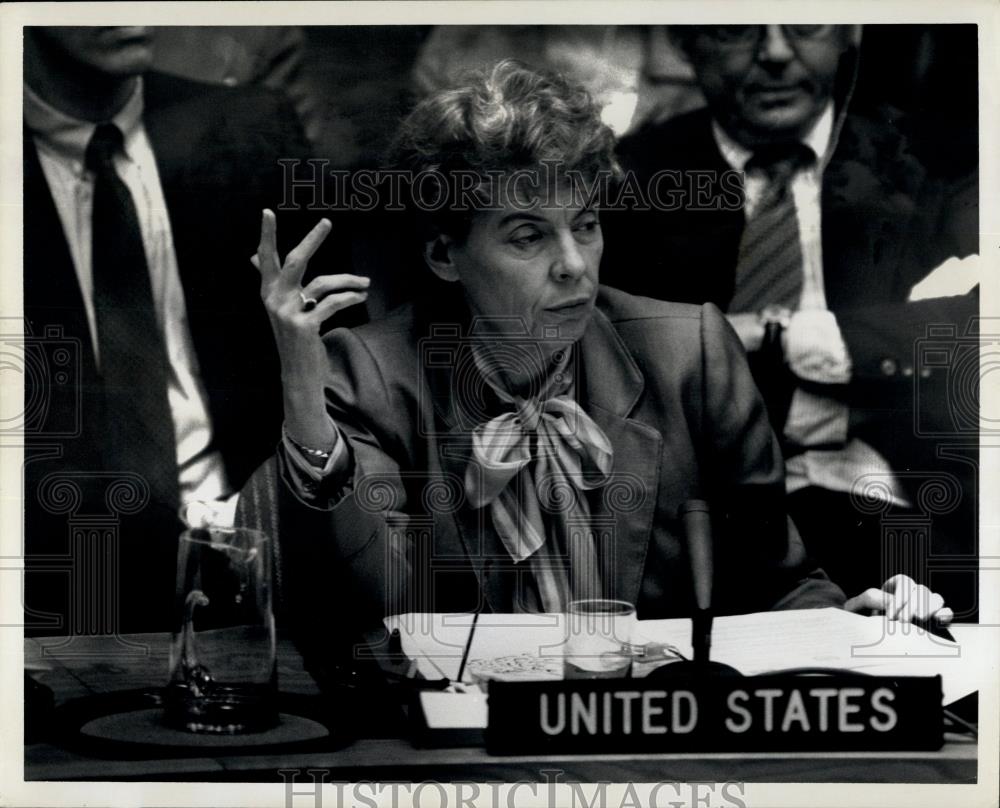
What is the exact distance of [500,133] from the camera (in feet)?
12.5

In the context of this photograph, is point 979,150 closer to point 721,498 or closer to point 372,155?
point 721,498

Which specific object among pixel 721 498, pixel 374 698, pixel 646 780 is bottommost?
pixel 646 780

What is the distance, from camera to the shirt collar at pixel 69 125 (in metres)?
3.86

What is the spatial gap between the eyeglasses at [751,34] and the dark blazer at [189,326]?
1.30 m

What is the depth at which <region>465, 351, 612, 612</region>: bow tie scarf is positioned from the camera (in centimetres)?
382

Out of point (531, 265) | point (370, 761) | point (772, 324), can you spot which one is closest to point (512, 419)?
point (531, 265)

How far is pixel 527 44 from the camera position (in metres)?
3.82

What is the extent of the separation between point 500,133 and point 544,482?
1057mm

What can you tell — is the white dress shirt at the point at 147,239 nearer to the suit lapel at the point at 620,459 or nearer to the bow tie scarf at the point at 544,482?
the bow tie scarf at the point at 544,482

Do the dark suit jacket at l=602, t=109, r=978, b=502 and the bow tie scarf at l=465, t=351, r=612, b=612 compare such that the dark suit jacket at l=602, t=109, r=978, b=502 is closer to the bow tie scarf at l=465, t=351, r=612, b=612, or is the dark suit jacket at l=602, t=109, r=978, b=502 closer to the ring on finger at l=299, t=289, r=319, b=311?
the bow tie scarf at l=465, t=351, r=612, b=612

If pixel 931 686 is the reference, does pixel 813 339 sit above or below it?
above

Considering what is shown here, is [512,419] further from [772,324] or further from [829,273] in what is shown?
[829,273]

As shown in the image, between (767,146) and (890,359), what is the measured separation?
75 cm

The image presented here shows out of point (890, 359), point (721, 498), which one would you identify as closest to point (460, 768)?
point (721, 498)
